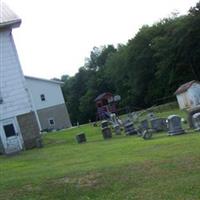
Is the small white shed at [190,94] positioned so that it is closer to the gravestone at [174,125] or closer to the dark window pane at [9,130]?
the dark window pane at [9,130]

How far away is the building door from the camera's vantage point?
34062 mm

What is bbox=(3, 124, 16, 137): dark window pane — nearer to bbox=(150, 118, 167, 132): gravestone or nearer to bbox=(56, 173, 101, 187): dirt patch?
bbox=(150, 118, 167, 132): gravestone

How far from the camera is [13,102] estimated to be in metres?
34.4

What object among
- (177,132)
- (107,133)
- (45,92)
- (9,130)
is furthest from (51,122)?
(177,132)

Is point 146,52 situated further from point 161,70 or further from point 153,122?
point 153,122

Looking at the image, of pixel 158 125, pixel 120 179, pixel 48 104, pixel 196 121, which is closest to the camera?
pixel 120 179

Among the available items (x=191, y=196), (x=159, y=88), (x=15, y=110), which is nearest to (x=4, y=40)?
(x=15, y=110)

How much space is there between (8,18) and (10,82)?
149 inches

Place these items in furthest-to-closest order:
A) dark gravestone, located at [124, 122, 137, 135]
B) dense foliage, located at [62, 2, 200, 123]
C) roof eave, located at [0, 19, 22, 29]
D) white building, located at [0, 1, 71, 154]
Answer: dense foliage, located at [62, 2, 200, 123], white building, located at [0, 1, 71, 154], roof eave, located at [0, 19, 22, 29], dark gravestone, located at [124, 122, 137, 135]

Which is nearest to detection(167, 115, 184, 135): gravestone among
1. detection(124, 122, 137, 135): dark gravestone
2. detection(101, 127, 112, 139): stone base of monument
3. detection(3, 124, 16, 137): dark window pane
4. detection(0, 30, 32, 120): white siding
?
detection(124, 122, 137, 135): dark gravestone

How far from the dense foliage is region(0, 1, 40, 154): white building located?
125 ft

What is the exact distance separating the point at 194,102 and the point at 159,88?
105ft

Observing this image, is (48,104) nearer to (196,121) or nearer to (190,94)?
(190,94)

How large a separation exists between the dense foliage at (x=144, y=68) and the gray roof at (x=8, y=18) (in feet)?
122
